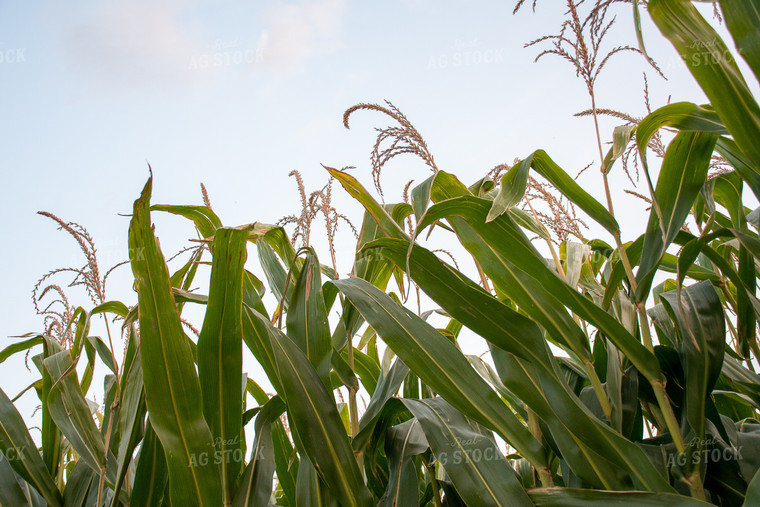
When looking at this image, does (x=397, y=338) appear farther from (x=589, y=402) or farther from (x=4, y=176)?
(x=4, y=176)

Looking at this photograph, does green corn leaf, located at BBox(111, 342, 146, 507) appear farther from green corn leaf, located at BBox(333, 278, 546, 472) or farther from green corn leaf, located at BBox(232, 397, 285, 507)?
green corn leaf, located at BBox(333, 278, 546, 472)

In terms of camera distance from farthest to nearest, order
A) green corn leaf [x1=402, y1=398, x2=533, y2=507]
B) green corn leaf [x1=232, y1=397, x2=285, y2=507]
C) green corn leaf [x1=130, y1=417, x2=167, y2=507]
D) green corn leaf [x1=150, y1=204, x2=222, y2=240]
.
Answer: green corn leaf [x1=150, y1=204, x2=222, y2=240] < green corn leaf [x1=130, y1=417, x2=167, y2=507] < green corn leaf [x1=232, y1=397, x2=285, y2=507] < green corn leaf [x1=402, y1=398, x2=533, y2=507]

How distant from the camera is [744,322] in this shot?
1121 millimetres

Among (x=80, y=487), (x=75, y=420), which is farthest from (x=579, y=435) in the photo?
(x=80, y=487)

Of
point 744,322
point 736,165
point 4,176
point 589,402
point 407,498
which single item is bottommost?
point 407,498

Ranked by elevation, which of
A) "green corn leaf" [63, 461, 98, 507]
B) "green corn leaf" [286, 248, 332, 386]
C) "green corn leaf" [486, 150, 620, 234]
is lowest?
"green corn leaf" [63, 461, 98, 507]

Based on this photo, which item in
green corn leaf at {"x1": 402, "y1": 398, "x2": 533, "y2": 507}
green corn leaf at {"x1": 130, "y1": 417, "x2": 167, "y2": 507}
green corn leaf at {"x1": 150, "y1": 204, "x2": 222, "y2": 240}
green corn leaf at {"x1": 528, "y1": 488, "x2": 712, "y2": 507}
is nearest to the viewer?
green corn leaf at {"x1": 528, "y1": 488, "x2": 712, "y2": 507}

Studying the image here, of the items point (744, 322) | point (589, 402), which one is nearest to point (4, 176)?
point (589, 402)

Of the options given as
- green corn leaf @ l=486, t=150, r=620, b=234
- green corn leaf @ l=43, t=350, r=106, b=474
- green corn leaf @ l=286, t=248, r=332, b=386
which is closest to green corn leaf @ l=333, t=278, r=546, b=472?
green corn leaf @ l=286, t=248, r=332, b=386

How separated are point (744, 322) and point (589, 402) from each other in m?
0.47

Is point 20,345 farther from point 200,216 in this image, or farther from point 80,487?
point 200,216

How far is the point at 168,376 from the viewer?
33.5 inches

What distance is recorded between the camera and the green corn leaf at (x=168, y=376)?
82 centimetres

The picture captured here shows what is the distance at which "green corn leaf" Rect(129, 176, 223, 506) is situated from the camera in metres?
0.82
